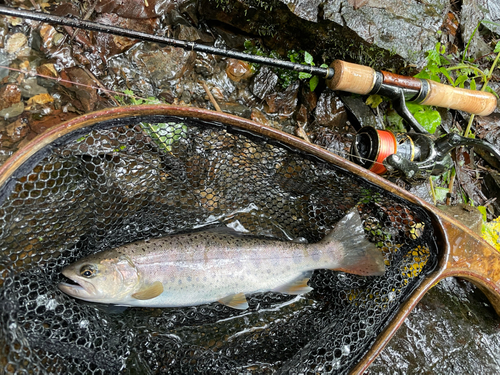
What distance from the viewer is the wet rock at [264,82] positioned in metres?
3.34

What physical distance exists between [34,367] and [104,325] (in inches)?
19.5

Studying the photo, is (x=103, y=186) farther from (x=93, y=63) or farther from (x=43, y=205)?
(x=93, y=63)

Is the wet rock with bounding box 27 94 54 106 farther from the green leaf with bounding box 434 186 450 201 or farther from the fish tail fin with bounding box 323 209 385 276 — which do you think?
the green leaf with bounding box 434 186 450 201

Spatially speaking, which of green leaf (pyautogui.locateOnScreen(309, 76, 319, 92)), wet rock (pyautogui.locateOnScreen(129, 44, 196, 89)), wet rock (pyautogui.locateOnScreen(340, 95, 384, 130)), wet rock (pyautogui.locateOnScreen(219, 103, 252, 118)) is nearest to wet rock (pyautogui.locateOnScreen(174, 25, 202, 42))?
wet rock (pyautogui.locateOnScreen(129, 44, 196, 89))

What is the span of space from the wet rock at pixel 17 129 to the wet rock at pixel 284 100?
7.13 ft

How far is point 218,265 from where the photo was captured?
2.50 meters

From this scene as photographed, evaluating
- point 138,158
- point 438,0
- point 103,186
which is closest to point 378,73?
point 438,0

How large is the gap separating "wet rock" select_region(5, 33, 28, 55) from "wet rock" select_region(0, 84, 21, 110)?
0.29m

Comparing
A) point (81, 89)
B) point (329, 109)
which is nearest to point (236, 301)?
point (329, 109)

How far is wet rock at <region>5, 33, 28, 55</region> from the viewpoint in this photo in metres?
2.75

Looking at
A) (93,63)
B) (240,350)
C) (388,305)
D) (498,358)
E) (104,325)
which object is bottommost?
(498,358)

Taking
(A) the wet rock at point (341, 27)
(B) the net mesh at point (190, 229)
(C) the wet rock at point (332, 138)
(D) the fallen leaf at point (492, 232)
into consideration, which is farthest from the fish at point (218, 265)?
(D) the fallen leaf at point (492, 232)

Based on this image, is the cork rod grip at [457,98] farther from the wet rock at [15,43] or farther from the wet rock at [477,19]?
the wet rock at [15,43]

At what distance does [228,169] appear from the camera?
259 centimetres
